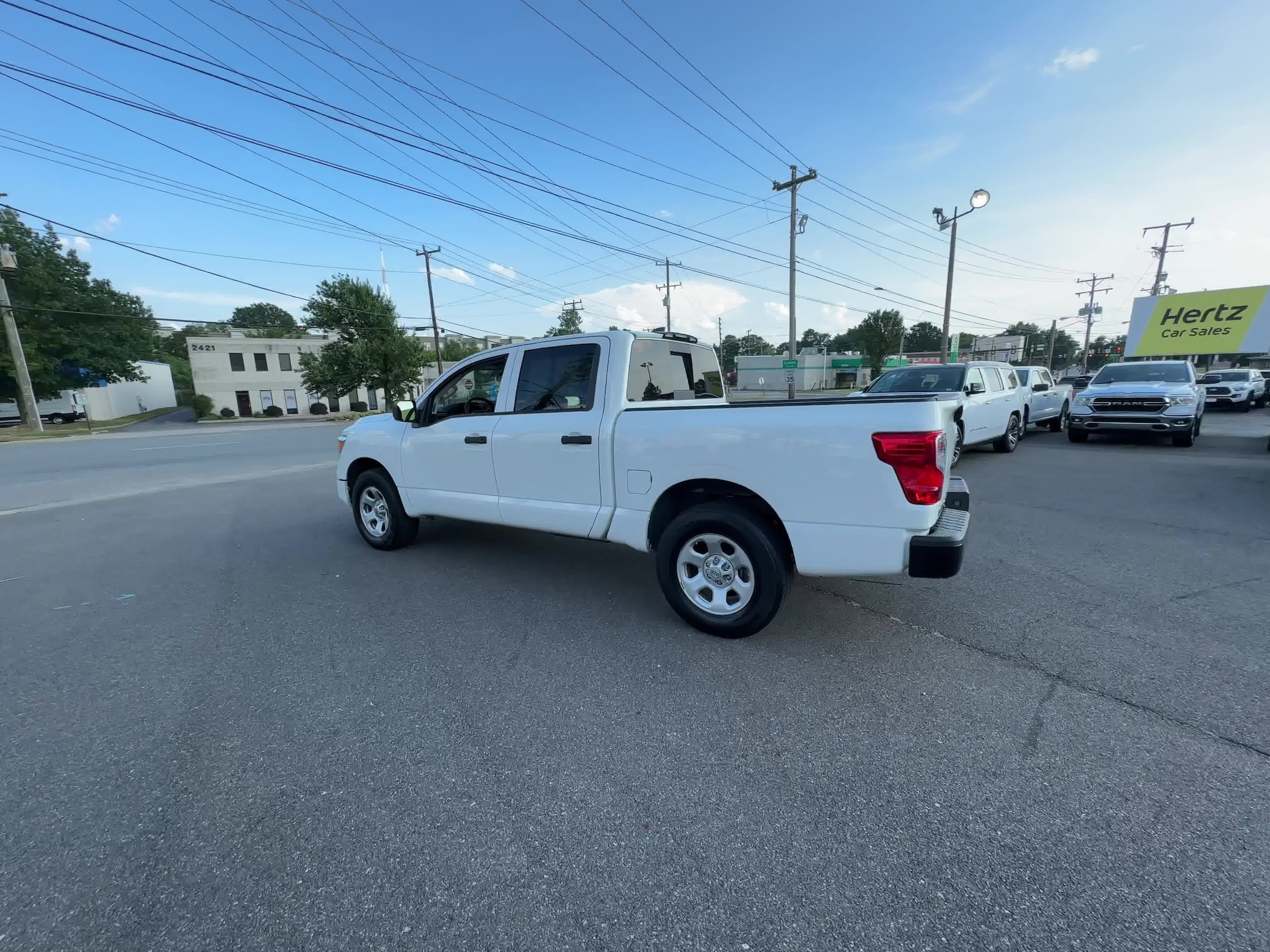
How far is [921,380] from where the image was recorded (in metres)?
10.5

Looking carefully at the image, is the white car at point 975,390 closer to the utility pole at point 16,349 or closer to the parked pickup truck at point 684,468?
the parked pickup truck at point 684,468

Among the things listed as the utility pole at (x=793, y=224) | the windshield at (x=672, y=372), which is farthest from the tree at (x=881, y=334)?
the windshield at (x=672, y=372)

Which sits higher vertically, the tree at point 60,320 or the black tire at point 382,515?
the tree at point 60,320

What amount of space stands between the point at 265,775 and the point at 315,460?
13095 millimetres

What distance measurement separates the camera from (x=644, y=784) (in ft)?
7.60

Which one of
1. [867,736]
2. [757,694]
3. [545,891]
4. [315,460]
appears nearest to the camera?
[545,891]

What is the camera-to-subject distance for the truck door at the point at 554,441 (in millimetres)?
4012

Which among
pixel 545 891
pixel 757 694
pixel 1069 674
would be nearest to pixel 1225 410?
pixel 1069 674

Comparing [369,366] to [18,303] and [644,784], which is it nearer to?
[18,303]

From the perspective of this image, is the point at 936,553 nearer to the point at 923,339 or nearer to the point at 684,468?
the point at 684,468

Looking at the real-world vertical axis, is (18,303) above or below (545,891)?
above

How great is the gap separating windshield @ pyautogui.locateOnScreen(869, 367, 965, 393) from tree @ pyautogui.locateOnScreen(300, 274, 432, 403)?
3753 cm

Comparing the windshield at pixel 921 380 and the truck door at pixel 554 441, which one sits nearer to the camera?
the truck door at pixel 554 441

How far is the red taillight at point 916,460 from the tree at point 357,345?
42.4 meters
